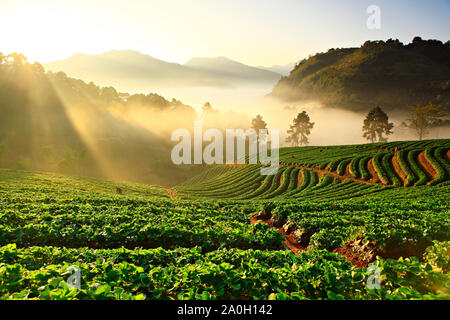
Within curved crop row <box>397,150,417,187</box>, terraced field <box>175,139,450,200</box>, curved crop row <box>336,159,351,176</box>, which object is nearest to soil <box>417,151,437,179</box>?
terraced field <box>175,139,450,200</box>

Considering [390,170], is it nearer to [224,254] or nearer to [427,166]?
[427,166]

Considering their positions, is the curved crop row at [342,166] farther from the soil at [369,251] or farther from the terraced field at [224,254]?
the soil at [369,251]

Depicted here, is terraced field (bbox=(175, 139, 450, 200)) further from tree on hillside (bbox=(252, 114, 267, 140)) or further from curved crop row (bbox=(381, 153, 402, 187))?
tree on hillside (bbox=(252, 114, 267, 140))

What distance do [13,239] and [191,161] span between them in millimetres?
91771

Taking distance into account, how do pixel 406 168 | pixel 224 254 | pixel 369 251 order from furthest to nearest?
1. pixel 406 168
2. pixel 369 251
3. pixel 224 254

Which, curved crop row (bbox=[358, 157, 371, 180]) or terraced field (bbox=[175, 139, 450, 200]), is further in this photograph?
curved crop row (bbox=[358, 157, 371, 180])

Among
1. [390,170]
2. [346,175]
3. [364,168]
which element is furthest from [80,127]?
[390,170]

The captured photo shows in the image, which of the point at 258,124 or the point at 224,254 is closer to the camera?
the point at 224,254

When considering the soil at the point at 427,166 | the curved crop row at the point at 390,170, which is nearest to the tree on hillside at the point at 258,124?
the curved crop row at the point at 390,170

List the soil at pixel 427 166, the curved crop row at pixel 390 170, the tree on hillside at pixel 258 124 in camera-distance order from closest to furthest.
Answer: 1. the curved crop row at pixel 390 170
2. the soil at pixel 427 166
3. the tree on hillside at pixel 258 124

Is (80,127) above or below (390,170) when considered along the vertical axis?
above
